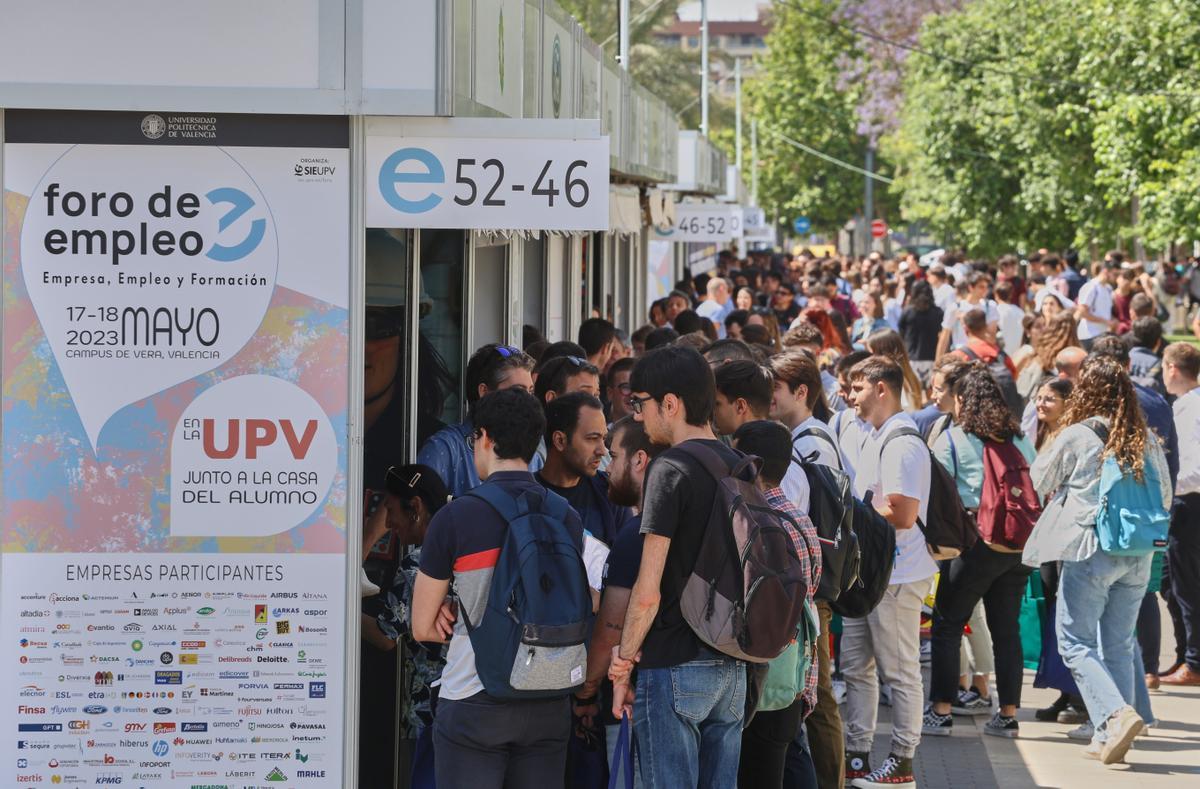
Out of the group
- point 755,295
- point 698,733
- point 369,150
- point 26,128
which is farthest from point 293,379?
point 755,295

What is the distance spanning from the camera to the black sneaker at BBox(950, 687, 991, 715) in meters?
9.01

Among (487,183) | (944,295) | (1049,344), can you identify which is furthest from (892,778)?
(944,295)

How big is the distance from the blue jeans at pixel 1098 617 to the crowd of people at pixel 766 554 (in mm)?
12

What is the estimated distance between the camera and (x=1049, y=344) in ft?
38.6

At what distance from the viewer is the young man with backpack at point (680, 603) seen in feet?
15.8

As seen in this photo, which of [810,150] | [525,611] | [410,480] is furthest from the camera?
[810,150]

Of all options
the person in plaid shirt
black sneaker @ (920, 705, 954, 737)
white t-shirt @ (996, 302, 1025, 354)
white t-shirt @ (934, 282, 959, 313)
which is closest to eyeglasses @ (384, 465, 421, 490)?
the person in plaid shirt

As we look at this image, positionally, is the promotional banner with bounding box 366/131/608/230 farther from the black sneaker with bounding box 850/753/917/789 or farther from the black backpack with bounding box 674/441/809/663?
the black sneaker with bounding box 850/753/917/789

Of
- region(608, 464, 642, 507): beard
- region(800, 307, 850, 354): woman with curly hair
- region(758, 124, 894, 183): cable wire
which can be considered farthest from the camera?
region(758, 124, 894, 183): cable wire

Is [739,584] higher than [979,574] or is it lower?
higher

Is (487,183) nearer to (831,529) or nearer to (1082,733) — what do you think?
(831,529)

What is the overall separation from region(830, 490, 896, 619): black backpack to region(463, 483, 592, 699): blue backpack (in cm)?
206

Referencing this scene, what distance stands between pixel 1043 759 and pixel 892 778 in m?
1.18

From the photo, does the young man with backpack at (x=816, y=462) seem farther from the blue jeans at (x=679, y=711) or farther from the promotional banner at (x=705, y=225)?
the promotional banner at (x=705, y=225)
